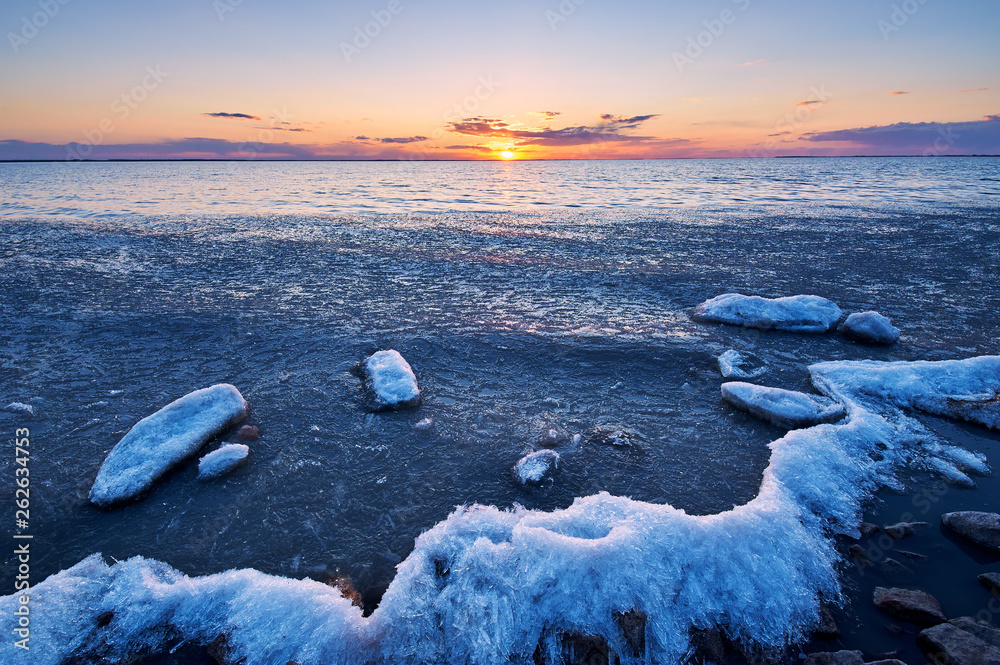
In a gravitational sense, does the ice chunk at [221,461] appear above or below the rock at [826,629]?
above

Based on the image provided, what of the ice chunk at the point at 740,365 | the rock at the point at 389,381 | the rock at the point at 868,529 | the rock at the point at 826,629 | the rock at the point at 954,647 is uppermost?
the rock at the point at 389,381

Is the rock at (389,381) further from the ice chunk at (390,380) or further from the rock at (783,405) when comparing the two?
the rock at (783,405)

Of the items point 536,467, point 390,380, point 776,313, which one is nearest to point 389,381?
point 390,380

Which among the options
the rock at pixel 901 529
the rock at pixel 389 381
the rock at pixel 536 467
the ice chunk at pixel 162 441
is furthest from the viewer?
the rock at pixel 389 381

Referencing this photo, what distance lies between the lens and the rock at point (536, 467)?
4.57 m

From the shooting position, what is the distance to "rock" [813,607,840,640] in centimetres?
315

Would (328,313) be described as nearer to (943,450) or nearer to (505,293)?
(505,293)

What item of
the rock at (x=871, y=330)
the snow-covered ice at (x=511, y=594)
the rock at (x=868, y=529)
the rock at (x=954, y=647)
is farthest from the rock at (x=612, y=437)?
the rock at (x=871, y=330)

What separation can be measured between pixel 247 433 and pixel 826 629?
18.3 feet

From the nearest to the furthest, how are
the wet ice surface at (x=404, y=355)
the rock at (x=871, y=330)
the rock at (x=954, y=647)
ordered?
1. the rock at (x=954, y=647)
2. the wet ice surface at (x=404, y=355)
3. the rock at (x=871, y=330)

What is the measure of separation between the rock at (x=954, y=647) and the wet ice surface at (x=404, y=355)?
1528 millimetres

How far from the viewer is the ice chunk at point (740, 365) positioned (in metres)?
6.59

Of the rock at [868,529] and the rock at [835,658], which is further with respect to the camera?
the rock at [868,529]

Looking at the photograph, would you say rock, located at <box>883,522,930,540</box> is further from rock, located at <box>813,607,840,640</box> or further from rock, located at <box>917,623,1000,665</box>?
rock, located at <box>813,607,840,640</box>
